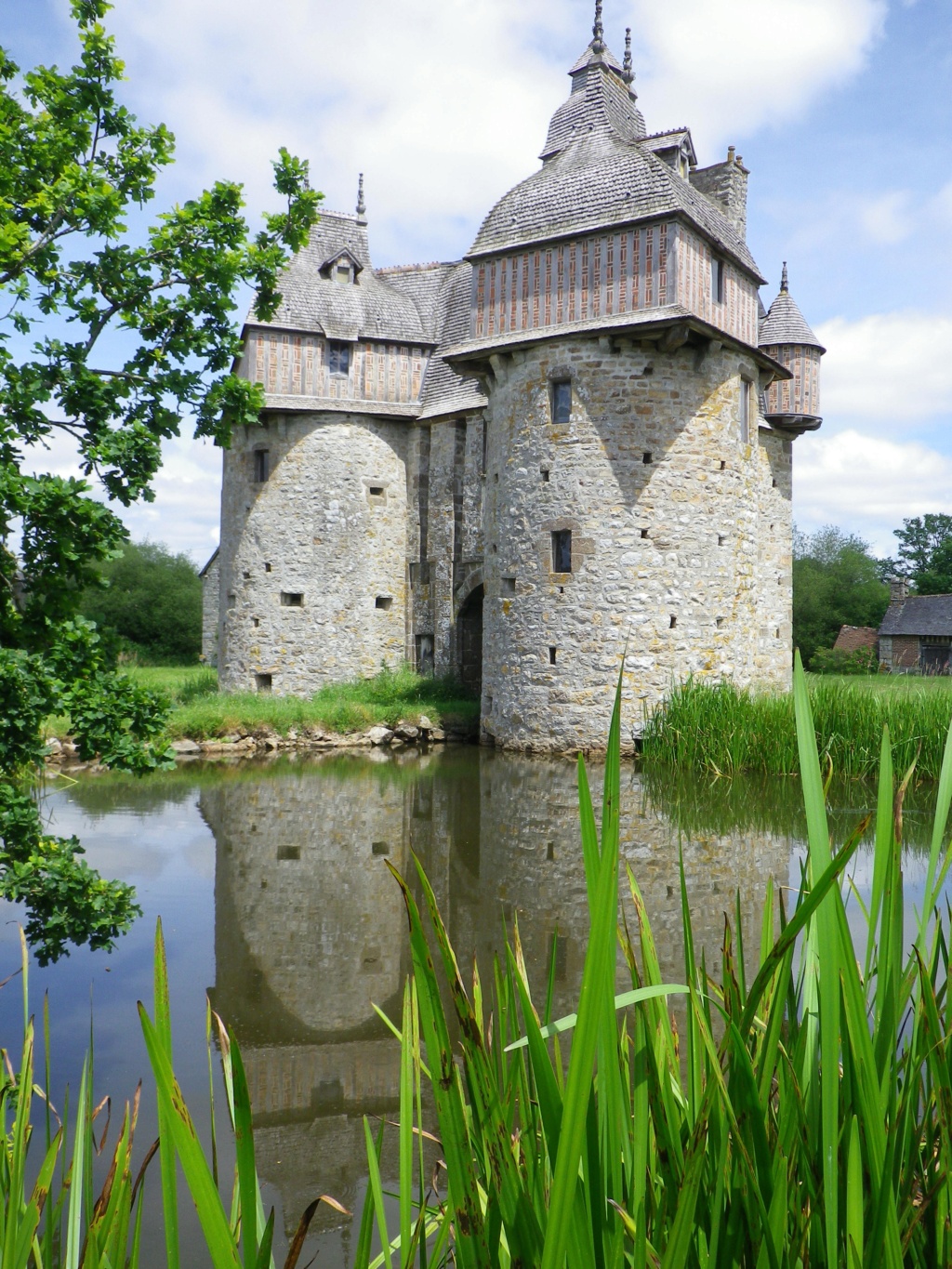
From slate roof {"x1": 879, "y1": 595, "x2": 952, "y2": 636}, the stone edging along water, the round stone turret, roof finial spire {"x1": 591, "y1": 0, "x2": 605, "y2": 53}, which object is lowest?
the stone edging along water

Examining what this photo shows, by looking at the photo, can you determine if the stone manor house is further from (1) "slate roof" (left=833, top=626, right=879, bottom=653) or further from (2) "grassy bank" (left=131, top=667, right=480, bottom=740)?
(1) "slate roof" (left=833, top=626, right=879, bottom=653)

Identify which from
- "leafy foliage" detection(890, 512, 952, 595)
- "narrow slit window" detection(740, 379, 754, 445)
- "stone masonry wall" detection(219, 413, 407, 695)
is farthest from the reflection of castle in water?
"leafy foliage" detection(890, 512, 952, 595)

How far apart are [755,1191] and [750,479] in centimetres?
1442

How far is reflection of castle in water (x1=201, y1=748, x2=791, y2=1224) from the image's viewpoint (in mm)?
3709

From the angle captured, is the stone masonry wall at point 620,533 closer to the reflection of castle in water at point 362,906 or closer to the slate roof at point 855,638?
the reflection of castle in water at point 362,906

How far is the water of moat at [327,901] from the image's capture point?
3688 millimetres

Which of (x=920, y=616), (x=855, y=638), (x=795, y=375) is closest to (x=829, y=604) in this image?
(x=855, y=638)

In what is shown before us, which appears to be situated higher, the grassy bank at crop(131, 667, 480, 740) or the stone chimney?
the stone chimney

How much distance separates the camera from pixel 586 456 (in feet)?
44.8

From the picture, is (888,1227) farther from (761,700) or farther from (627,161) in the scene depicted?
(627,161)

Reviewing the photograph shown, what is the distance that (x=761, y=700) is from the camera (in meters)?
11.9

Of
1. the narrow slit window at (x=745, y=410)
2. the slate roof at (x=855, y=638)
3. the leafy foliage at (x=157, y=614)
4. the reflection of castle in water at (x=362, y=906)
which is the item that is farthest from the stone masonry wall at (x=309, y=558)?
the slate roof at (x=855, y=638)

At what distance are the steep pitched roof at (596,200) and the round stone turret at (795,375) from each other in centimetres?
323

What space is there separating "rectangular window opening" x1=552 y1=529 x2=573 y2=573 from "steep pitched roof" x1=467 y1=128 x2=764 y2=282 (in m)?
4.45
